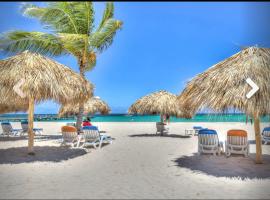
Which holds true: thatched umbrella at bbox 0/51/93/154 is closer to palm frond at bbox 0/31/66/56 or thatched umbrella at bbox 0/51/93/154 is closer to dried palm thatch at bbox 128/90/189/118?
palm frond at bbox 0/31/66/56

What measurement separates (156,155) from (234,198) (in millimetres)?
4828

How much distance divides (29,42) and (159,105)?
23.5 ft

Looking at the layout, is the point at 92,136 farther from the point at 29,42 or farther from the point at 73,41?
the point at 29,42

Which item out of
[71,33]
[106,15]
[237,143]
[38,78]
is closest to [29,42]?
[71,33]

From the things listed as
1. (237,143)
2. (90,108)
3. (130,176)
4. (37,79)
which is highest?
(37,79)

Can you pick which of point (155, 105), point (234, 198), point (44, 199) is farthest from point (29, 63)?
point (155, 105)

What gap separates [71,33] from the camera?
48.7ft

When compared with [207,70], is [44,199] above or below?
below

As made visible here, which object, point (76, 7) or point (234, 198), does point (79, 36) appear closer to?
point (76, 7)

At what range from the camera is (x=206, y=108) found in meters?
6.82

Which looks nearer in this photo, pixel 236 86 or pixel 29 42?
pixel 236 86

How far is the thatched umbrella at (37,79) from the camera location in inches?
300

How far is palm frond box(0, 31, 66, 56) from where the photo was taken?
13110mm

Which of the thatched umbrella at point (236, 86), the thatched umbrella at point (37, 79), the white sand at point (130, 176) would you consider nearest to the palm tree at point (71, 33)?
the thatched umbrella at point (37, 79)
